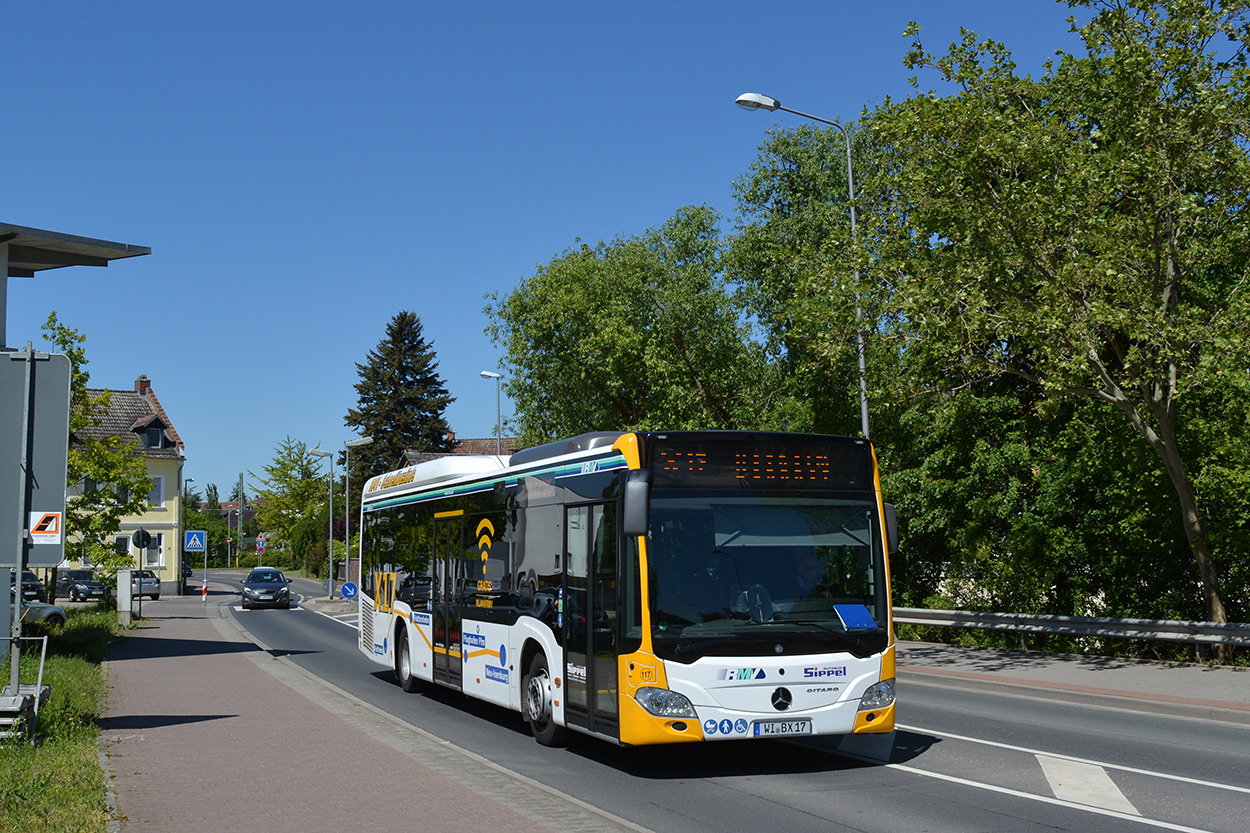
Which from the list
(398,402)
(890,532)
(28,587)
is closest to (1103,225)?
(890,532)

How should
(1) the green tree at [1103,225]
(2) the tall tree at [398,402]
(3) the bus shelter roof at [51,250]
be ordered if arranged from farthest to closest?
(2) the tall tree at [398,402], (3) the bus shelter roof at [51,250], (1) the green tree at [1103,225]

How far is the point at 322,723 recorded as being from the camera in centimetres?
1295

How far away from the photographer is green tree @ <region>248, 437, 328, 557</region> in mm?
93062

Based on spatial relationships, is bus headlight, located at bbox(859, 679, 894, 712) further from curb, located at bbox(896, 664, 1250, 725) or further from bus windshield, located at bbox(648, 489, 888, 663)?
curb, located at bbox(896, 664, 1250, 725)

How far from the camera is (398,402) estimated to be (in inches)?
3430

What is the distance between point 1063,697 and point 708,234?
24.3m

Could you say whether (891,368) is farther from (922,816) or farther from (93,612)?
(93,612)

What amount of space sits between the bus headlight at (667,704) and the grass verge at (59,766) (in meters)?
3.94

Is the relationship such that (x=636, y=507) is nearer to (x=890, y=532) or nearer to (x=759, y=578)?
(x=759, y=578)

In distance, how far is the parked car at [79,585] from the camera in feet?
177

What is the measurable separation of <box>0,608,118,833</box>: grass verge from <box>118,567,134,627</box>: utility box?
16.2 m

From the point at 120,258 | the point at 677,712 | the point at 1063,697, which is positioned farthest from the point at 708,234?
the point at 677,712

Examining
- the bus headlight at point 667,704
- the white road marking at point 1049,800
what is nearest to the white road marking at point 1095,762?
the white road marking at point 1049,800

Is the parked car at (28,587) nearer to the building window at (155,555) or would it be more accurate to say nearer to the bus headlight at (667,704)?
the bus headlight at (667,704)
